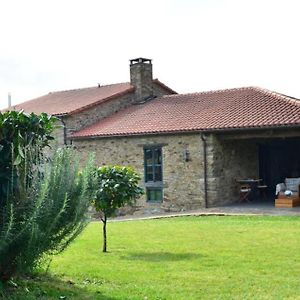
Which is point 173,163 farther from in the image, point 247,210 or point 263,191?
point 263,191

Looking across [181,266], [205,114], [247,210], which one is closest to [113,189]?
[181,266]

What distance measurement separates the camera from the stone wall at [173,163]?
2253 centimetres

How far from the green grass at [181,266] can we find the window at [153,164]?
7.16 metres

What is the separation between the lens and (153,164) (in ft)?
78.4

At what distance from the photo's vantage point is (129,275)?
32.5 ft

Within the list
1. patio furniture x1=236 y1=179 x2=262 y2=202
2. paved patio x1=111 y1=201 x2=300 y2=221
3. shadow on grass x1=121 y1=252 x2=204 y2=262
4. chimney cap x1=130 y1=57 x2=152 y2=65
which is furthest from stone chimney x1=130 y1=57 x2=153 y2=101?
shadow on grass x1=121 y1=252 x2=204 y2=262

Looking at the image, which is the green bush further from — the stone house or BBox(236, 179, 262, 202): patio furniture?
BBox(236, 179, 262, 202): patio furniture

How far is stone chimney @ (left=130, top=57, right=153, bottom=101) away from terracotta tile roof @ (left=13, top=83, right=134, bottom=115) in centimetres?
34

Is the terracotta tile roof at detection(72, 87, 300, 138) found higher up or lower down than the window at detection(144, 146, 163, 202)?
higher up

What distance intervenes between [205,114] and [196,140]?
71.7 inches

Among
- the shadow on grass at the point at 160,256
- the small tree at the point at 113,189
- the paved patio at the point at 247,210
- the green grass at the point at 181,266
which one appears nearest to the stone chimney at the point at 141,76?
the paved patio at the point at 247,210

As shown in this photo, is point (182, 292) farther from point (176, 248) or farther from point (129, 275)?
point (176, 248)

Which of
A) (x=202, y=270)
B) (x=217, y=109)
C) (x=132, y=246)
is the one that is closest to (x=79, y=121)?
(x=217, y=109)

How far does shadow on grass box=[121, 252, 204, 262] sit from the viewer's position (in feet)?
37.8
